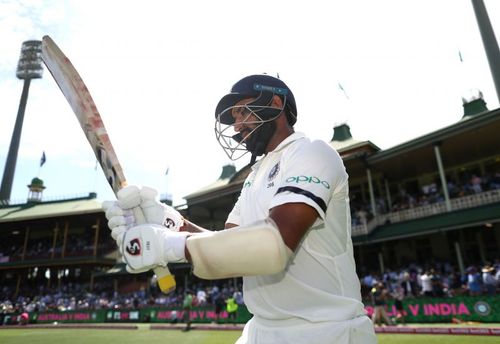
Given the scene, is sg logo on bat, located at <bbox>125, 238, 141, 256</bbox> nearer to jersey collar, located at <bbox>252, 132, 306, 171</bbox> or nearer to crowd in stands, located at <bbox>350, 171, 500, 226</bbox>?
jersey collar, located at <bbox>252, 132, 306, 171</bbox>

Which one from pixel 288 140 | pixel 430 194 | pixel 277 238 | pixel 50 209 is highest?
pixel 50 209

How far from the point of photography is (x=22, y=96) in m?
62.5

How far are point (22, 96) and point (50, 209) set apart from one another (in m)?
32.1

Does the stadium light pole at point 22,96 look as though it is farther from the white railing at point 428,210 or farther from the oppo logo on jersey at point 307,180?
the oppo logo on jersey at point 307,180

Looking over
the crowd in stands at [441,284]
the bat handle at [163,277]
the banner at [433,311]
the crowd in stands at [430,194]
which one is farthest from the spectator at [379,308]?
the bat handle at [163,277]

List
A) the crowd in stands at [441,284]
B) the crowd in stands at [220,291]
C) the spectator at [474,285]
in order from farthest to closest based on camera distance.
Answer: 1. the crowd in stands at [220,291]
2. the spectator at [474,285]
3. the crowd in stands at [441,284]

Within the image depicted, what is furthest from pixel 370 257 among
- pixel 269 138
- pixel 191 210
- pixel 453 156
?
pixel 269 138

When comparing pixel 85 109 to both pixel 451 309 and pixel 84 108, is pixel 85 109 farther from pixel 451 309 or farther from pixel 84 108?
pixel 451 309

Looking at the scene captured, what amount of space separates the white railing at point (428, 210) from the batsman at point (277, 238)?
19655 millimetres

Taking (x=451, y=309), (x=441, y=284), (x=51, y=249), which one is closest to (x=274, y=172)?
(x=451, y=309)

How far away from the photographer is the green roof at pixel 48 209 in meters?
36.2

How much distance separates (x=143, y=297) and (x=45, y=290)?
13786 millimetres

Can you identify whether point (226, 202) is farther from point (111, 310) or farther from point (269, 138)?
point (269, 138)

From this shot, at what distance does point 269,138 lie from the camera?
7.73ft
